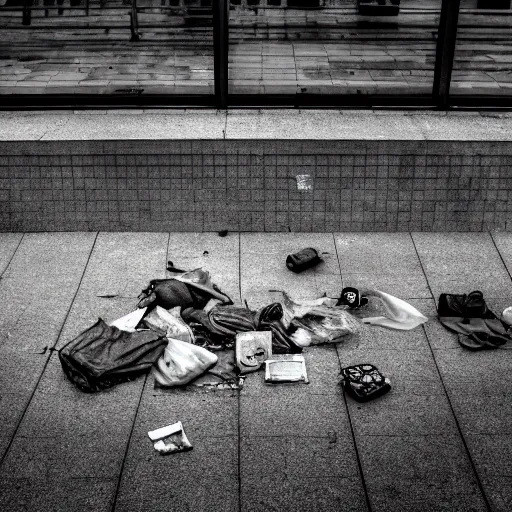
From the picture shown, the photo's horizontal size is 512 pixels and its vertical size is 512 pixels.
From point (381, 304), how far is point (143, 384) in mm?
2181

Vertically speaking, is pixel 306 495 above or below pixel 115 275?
below

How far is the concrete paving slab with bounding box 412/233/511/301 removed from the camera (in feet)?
21.2

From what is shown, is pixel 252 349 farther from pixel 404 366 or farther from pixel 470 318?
pixel 470 318

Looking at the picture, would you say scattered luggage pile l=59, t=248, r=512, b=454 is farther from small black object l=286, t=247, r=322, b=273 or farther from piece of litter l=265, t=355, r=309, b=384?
small black object l=286, t=247, r=322, b=273

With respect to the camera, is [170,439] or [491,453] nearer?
[491,453]

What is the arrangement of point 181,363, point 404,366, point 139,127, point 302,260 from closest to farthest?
1. point 181,363
2. point 404,366
3. point 302,260
4. point 139,127

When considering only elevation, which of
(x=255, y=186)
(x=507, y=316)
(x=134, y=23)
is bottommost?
(x=507, y=316)

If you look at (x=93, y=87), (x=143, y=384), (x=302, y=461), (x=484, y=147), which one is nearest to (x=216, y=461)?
(x=302, y=461)

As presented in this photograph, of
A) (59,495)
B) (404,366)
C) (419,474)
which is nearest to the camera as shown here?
(59,495)

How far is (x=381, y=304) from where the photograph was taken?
6.19 metres

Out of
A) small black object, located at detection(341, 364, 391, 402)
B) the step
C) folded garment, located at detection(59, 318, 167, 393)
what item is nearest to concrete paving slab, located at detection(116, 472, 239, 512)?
folded garment, located at detection(59, 318, 167, 393)

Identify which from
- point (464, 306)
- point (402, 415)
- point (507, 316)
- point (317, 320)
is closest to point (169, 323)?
point (317, 320)

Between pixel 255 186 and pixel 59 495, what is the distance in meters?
3.82

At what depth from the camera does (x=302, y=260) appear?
6.60 meters
